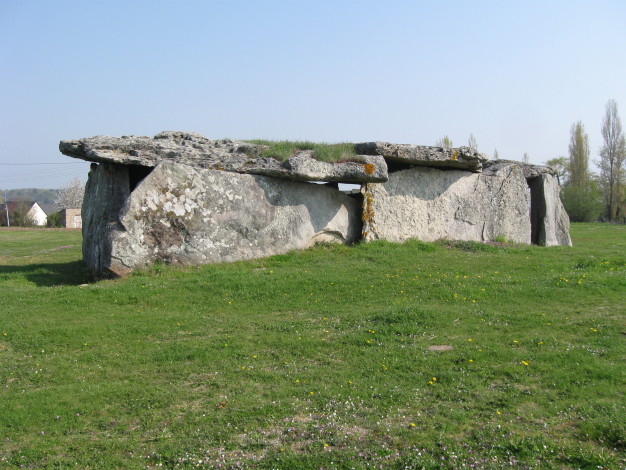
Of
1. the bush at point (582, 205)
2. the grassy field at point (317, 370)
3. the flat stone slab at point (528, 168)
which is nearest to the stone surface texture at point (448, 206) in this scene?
the flat stone slab at point (528, 168)

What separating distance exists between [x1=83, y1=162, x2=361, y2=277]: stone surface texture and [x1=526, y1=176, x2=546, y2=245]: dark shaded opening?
9.17 m

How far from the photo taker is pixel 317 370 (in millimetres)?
7609

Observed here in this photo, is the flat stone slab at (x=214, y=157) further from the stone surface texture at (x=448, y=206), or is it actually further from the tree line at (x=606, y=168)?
the tree line at (x=606, y=168)

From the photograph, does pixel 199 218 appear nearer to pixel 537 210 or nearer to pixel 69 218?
pixel 537 210

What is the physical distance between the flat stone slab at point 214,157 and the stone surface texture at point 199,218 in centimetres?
48

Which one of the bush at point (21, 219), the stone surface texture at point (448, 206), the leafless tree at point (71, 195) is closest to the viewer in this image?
the stone surface texture at point (448, 206)

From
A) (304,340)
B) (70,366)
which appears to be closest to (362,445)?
(304,340)

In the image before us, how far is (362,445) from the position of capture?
536 centimetres

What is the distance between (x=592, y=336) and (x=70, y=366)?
7.72m

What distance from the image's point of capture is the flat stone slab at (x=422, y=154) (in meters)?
18.0

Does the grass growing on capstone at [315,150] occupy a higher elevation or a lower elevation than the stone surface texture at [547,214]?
higher

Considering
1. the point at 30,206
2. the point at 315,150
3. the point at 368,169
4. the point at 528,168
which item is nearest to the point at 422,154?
the point at 368,169

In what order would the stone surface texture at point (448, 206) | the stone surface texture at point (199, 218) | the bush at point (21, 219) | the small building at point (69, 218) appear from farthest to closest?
the bush at point (21, 219) → the small building at point (69, 218) → the stone surface texture at point (448, 206) → the stone surface texture at point (199, 218)

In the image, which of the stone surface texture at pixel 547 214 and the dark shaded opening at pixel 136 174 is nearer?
the dark shaded opening at pixel 136 174
